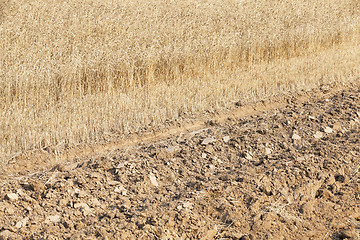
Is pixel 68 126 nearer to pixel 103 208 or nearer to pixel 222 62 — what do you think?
pixel 103 208

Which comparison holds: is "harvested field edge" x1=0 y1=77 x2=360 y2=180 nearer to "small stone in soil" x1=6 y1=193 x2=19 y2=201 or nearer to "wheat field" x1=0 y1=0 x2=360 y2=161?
"wheat field" x1=0 y1=0 x2=360 y2=161

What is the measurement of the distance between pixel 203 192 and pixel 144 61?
4.89m

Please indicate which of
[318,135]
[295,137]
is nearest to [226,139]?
[295,137]

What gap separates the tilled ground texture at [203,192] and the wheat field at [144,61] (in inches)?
53.5

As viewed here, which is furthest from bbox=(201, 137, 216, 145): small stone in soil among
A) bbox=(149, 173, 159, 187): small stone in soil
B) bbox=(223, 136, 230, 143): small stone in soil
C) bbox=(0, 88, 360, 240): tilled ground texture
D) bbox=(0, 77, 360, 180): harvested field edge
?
bbox=(149, 173, 159, 187): small stone in soil

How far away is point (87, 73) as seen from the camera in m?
8.17

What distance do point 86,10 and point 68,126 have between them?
536 cm

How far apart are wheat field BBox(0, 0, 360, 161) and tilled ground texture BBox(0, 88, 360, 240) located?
136cm

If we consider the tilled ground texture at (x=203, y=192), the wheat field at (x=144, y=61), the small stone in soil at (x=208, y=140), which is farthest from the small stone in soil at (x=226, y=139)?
the wheat field at (x=144, y=61)

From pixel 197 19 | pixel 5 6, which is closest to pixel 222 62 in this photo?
pixel 197 19

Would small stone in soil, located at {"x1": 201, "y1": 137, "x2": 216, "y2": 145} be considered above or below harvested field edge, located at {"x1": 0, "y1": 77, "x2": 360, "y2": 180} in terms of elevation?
above

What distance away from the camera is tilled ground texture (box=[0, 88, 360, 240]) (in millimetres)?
3727

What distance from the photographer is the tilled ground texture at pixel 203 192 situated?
373 centimetres

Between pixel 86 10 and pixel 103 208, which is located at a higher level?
pixel 86 10
